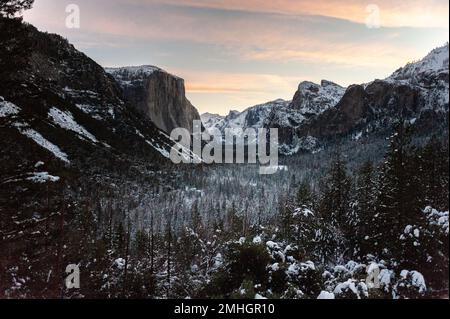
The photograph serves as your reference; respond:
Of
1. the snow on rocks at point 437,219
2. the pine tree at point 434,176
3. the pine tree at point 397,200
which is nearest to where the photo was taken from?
the snow on rocks at point 437,219

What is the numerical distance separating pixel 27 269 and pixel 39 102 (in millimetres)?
7689

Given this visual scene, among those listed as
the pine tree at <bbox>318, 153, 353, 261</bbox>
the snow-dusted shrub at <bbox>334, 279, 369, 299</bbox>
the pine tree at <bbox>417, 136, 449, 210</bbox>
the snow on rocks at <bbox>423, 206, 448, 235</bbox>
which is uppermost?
the pine tree at <bbox>417, 136, 449, 210</bbox>

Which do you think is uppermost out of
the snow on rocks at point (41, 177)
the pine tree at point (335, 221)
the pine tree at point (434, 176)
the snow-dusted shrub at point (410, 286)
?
the snow on rocks at point (41, 177)

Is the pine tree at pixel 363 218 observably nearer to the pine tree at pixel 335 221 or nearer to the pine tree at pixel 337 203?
the pine tree at pixel 335 221

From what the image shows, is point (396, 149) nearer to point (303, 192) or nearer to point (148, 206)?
point (303, 192)

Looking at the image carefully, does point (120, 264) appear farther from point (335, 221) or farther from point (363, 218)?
point (363, 218)

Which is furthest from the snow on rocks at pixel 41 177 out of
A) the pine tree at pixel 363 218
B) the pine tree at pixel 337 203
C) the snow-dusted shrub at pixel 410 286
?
the pine tree at pixel 337 203

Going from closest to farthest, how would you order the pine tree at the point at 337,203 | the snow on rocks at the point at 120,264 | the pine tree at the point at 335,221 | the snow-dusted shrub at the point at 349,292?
the snow-dusted shrub at the point at 349,292
the pine tree at the point at 335,221
the snow on rocks at the point at 120,264
the pine tree at the point at 337,203

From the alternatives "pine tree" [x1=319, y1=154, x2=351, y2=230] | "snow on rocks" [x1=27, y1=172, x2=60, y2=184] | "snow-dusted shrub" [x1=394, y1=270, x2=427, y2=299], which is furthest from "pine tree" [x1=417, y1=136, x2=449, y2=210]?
"snow on rocks" [x1=27, y1=172, x2=60, y2=184]

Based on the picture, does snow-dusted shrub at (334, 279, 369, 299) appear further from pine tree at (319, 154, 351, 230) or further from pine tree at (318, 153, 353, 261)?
pine tree at (319, 154, 351, 230)

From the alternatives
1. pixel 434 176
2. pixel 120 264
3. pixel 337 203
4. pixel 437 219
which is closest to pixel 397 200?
pixel 434 176

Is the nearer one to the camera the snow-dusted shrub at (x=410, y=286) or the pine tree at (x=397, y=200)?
the snow-dusted shrub at (x=410, y=286)

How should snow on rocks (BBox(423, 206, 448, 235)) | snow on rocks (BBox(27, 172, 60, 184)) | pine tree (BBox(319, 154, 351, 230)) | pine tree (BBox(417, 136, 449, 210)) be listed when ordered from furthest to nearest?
pine tree (BBox(319, 154, 351, 230)), pine tree (BBox(417, 136, 449, 210)), snow on rocks (BBox(423, 206, 448, 235)), snow on rocks (BBox(27, 172, 60, 184))
